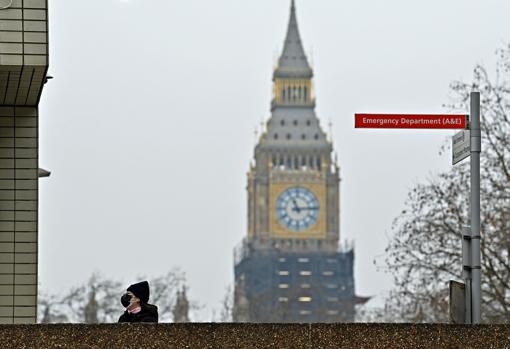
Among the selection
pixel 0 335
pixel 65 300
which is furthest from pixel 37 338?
pixel 65 300

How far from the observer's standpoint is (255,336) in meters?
12.7

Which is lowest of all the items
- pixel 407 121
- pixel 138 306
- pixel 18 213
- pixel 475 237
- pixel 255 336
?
pixel 255 336

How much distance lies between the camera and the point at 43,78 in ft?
57.8

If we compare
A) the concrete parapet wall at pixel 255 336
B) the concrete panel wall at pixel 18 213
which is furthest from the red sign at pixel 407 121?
the concrete panel wall at pixel 18 213

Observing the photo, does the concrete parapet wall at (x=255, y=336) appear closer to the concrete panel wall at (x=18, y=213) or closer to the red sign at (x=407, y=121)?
→ the red sign at (x=407, y=121)

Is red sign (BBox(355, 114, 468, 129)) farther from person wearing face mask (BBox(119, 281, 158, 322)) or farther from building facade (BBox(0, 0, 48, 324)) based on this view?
building facade (BBox(0, 0, 48, 324))

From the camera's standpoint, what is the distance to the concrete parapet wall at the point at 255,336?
1250 centimetres

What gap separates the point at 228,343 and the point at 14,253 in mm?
6668

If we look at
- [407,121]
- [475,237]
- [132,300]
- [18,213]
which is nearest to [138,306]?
[132,300]

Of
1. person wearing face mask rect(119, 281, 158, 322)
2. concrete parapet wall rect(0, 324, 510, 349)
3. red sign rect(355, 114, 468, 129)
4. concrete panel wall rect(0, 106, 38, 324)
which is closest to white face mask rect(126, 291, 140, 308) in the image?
person wearing face mask rect(119, 281, 158, 322)

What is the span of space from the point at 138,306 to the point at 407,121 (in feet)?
7.61

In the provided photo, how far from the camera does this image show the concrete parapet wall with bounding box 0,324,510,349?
12.5m

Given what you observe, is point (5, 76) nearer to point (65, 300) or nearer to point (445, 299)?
point (445, 299)

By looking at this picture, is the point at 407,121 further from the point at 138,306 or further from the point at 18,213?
the point at 18,213
